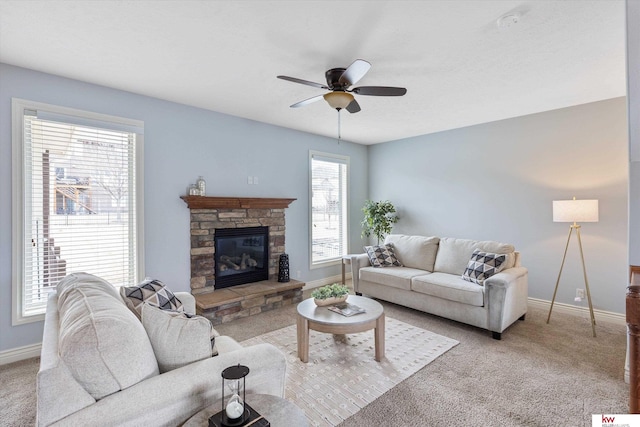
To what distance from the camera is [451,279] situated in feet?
12.2

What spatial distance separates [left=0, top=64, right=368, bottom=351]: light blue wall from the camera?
2.76 m

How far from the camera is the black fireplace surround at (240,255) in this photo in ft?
13.7

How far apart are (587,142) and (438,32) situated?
9.51ft

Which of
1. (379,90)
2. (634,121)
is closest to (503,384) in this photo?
(634,121)

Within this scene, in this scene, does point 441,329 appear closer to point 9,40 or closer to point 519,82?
point 519,82

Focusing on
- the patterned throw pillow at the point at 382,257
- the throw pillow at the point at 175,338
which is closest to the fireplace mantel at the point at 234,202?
the patterned throw pillow at the point at 382,257

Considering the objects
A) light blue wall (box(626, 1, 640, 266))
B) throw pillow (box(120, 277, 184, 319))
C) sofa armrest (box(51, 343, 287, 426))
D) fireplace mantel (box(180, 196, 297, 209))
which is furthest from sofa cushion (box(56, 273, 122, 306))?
light blue wall (box(626, 1, 640, 266))

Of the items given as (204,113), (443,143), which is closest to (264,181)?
(204,113)

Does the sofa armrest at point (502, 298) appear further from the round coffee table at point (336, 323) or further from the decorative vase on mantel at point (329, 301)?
the decorative vase on mantel at point (329, 301)

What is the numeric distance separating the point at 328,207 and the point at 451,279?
2.56 metres

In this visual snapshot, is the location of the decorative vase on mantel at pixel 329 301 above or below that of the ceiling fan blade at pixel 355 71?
below

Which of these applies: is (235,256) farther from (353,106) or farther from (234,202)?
(353,106)

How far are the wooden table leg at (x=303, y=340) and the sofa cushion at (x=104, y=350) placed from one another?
151cm

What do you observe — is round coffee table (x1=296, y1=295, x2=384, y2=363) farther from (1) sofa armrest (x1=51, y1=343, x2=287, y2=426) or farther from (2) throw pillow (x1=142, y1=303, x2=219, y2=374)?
(2) throw pillow (x1=142, y1=303, x2=219, y2=374)
